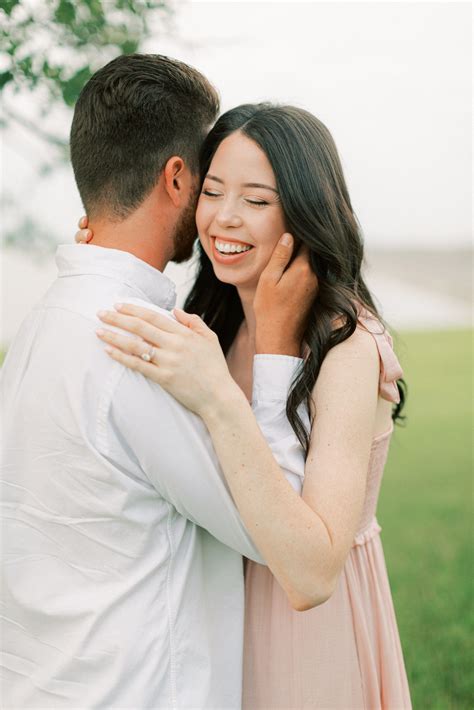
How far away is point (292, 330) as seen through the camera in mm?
2361

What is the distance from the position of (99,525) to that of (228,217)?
885 mm

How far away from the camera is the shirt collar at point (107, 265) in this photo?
6.86 ft

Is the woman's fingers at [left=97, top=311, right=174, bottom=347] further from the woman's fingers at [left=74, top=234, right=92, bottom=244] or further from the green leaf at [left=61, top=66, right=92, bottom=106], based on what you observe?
the green leaf at [left=61, top=66, right=92, bottom=106]

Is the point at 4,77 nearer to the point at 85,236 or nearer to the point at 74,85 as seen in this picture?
A: the point at 74,85

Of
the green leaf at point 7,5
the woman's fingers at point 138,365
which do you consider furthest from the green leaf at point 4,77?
the woman's fingers at point 138,365

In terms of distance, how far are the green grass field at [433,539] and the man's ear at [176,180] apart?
957mm

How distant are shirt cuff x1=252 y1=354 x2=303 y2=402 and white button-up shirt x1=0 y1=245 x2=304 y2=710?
137 millimetres

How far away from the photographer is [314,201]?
7.89ft

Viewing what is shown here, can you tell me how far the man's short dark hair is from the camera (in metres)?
2.19

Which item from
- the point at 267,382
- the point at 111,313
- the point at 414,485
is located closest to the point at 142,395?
the point at 111,313

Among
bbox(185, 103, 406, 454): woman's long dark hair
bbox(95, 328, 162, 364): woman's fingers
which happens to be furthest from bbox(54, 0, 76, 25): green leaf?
bbox(95, 328, 162, 364): woman's fingers

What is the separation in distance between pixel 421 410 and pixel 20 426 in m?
9.44

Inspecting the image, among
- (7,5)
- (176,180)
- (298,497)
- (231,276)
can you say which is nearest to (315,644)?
(298,497)

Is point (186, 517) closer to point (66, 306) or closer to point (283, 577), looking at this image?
point (283, 577)
